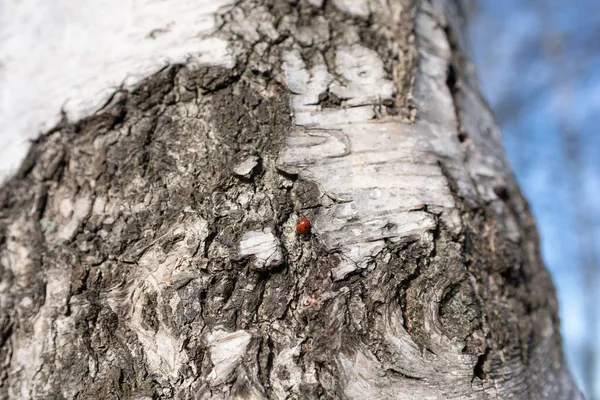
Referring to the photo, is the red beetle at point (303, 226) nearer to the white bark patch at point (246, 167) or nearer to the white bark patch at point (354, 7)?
the white bark patch at point (246, 167)

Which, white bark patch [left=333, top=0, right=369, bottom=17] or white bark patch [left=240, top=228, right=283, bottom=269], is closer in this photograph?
white bark patch [left=240, top=228, right=283, bottom=269]

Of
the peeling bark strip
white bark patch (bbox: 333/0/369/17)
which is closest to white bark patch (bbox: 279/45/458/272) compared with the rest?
the peeling bark strip

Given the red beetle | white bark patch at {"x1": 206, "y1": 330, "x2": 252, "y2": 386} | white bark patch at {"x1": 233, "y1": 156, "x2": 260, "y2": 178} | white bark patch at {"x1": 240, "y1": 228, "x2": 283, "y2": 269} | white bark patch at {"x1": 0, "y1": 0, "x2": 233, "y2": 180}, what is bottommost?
white bark patch at {"x1": 206, "y1": 330, "x2": 252, "y2": 386}

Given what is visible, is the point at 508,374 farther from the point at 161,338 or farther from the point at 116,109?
the point at 116,109

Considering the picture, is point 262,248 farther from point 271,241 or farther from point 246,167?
point 246,167

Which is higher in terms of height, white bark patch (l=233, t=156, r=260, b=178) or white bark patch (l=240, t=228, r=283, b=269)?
white bark patch (l=233, t=156, r=260, b=178)

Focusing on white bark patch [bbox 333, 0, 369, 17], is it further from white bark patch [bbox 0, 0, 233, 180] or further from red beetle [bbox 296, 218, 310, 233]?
red beetle [bbox 296, 218, 310, 233]

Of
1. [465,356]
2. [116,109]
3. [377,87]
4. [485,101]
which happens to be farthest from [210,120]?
[485,101]
